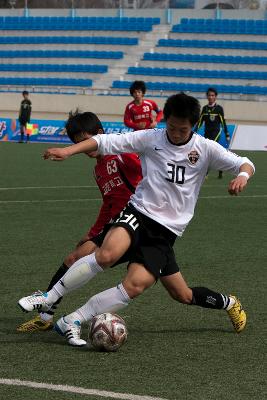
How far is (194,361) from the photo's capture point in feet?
18.9

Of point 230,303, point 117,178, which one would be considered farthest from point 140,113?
point 230,303

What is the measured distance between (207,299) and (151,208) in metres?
0.88

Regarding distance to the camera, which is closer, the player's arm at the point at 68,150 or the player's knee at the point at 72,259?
the player's arm at the point at 68,150

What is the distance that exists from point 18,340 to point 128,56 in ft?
132

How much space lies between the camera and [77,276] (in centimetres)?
627

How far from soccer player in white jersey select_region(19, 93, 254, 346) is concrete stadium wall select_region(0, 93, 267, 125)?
33.6 m

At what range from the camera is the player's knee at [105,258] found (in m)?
6.04

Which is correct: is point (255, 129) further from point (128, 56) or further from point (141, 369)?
point (141, 369)

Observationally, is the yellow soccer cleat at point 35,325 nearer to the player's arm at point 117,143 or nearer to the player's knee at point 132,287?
the player's knee at point 132,287

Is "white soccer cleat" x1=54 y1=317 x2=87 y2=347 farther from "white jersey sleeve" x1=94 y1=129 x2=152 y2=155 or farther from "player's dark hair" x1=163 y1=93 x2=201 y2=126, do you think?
"player's dark hair" x1=163 y1=93 x2=201 y2=126

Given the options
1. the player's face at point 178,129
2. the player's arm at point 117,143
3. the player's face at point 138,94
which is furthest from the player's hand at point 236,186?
the player's face at point 138,94

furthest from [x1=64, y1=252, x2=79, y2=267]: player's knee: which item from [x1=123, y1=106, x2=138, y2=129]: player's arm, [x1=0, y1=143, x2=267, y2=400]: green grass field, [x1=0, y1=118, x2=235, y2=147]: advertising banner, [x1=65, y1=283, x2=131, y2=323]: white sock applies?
[x1=0, y1=118, x2=235, y2=147]: advertising banner

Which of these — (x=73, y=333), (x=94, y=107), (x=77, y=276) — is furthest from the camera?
(x=94, y=107)

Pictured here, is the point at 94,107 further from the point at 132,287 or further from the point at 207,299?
the point at 132,287
